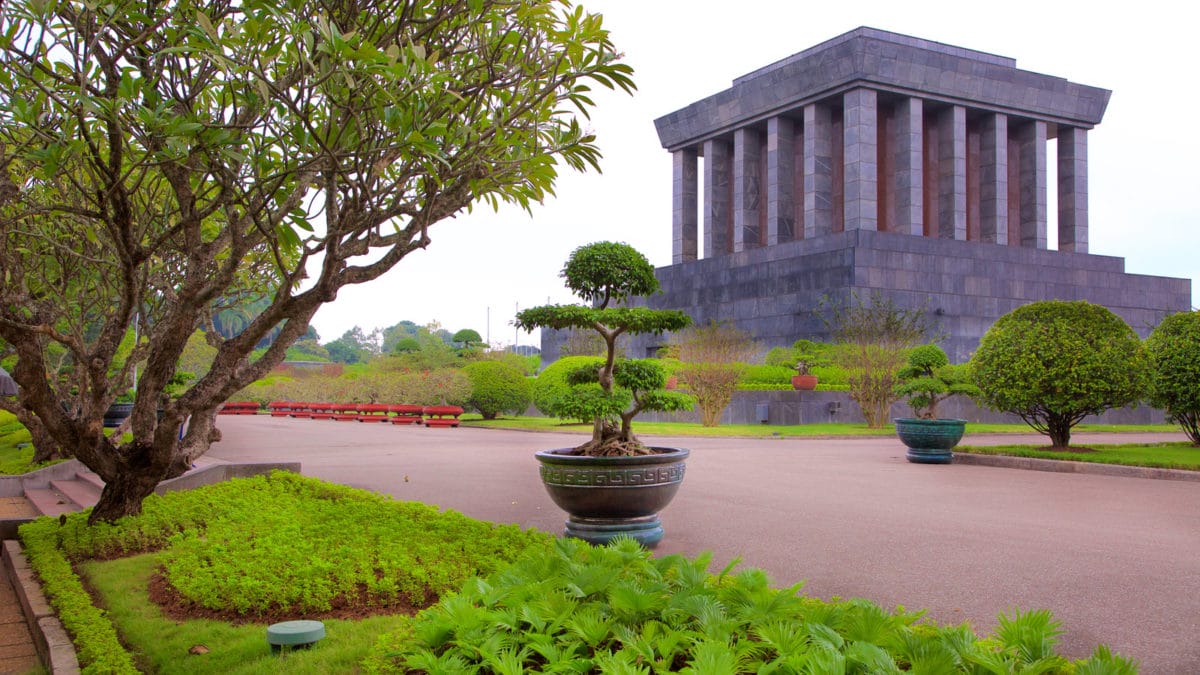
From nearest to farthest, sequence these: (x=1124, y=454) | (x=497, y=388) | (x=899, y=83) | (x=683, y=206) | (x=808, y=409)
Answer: (x=1124, y=454)
(x=808, y=409)
(x=497, y=388)
(x=899, y=83)
(x=683, y=206)

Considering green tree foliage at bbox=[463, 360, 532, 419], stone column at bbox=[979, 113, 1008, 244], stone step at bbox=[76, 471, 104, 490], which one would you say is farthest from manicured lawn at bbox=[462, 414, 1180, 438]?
stone column at bbox=[979, 113, 1008, 244]

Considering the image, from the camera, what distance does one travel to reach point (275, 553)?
533 cm

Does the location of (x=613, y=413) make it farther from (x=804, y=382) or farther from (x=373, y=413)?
(x=373, y=413)

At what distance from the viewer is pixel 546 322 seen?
23.4ft

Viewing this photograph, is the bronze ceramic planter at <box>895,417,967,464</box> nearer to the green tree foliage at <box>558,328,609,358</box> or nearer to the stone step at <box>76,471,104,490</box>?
the stone step at <box>76,471,104,490</box>

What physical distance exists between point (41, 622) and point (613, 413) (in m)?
3.83

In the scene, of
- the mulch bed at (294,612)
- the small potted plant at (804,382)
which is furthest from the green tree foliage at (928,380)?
the mulch bed at (294,612)

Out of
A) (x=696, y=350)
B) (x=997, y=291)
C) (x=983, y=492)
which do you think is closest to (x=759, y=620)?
(x=983, y=492)

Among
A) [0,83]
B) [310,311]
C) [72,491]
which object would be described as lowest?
[72,491]

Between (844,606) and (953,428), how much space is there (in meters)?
11.1

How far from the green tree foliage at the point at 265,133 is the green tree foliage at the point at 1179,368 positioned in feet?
45.5

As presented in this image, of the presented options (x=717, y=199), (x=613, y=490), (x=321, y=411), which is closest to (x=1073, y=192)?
(x=717, y=199)

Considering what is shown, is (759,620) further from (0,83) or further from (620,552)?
(0,83)

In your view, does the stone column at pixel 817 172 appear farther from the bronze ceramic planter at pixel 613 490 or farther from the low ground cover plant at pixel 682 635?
the low ground cover plant at pixel 682 635
